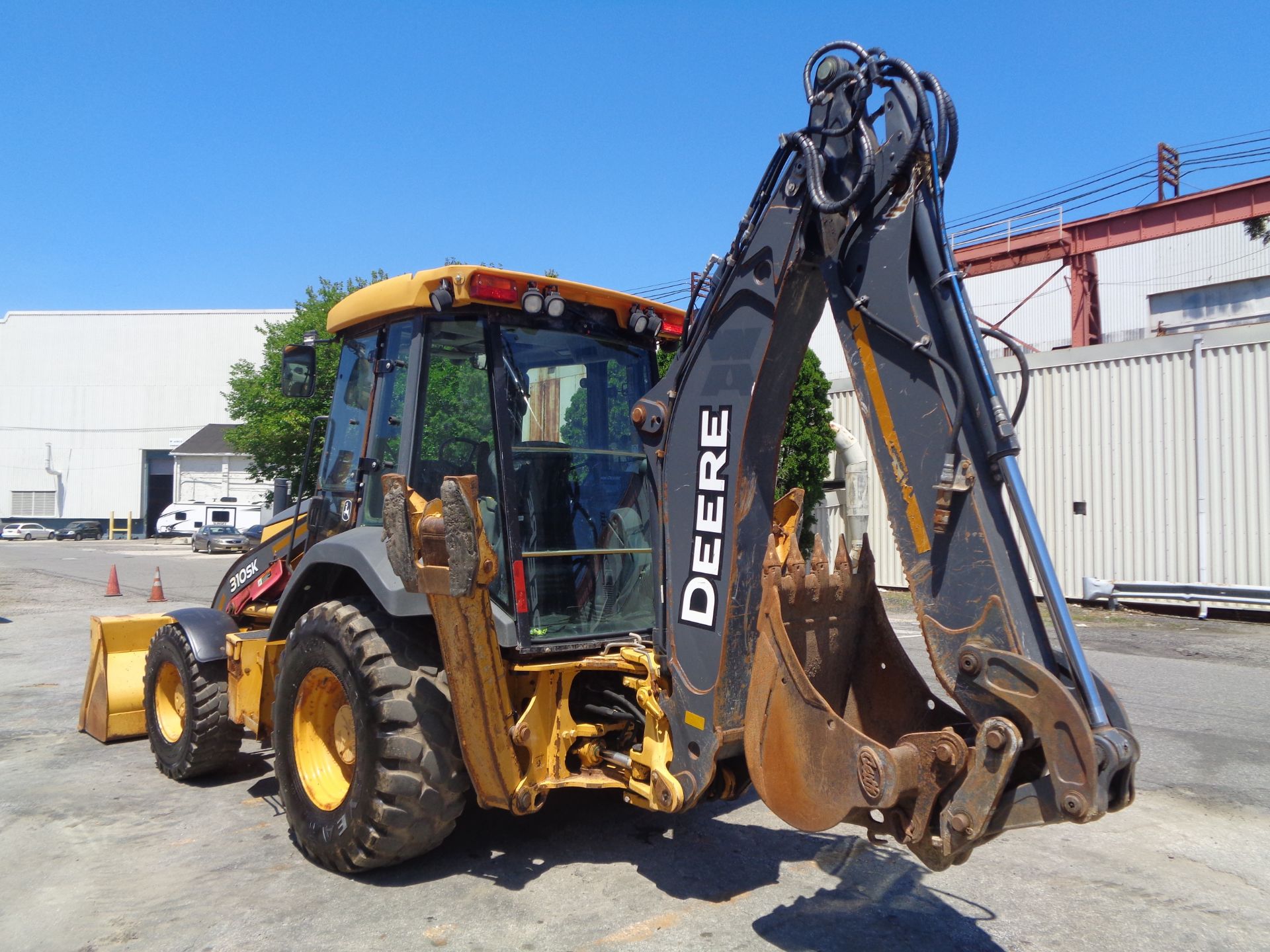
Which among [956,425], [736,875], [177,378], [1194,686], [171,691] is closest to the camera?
[956,425]

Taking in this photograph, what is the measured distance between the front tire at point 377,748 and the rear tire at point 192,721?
1484 millimetres

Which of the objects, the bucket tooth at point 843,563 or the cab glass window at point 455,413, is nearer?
the bucket tooth at point 843,563

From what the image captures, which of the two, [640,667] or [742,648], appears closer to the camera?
[742,648]

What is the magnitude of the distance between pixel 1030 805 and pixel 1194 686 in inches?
297

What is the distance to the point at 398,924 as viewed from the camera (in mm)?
4004

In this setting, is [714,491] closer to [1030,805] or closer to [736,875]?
[1030,805]

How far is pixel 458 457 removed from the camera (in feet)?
15.4

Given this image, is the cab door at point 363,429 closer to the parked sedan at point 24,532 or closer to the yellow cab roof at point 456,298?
the yellow cab roof at point 456,298

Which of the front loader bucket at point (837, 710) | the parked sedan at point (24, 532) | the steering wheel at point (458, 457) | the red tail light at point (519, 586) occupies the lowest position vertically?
the parked sedan at point (24, 532)

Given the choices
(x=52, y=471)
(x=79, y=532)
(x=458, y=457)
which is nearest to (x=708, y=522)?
(x=458, y=457)

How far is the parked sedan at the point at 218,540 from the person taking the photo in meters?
36.8

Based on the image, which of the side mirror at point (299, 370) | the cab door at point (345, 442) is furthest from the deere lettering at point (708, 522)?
the side mirror at point (299, 370)

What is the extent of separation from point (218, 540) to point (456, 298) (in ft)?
117

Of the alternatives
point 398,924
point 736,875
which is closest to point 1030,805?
point 736,875
